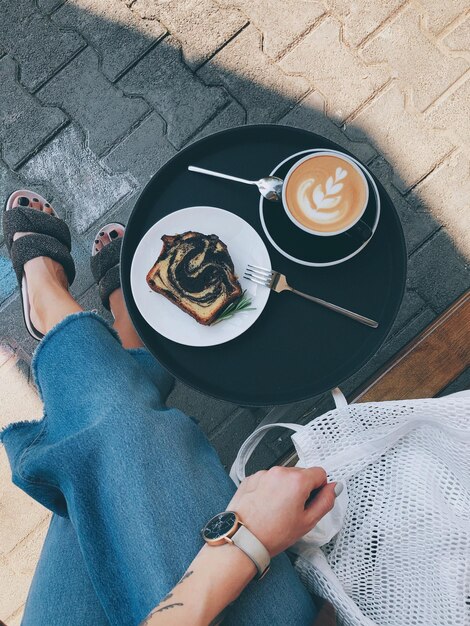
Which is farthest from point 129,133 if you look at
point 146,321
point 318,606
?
point 318,606

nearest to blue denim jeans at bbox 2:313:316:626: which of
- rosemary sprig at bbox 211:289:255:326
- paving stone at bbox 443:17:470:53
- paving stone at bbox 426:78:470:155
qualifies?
rosemary sprig at bbox 211:289:255:326

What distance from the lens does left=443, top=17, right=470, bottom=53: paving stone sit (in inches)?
86.0

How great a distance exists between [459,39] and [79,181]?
1.64 meters

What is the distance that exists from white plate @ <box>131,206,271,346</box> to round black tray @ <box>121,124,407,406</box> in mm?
44

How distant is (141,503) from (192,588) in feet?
0.79

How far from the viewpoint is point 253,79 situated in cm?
223

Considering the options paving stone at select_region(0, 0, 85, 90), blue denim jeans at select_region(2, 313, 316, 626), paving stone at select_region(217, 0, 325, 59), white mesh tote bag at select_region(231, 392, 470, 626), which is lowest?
white mesh tote bag at select_region(231, 392, 470, 626)

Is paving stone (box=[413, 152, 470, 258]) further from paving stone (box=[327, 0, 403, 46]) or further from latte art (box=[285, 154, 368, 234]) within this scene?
latte art (box=[285, 154, 368, 234])

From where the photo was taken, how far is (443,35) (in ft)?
7.19

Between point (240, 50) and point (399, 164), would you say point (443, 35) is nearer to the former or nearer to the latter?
point (399, 164)

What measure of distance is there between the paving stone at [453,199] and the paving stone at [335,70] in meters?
0.44

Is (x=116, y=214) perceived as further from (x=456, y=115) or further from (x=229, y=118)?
(x=456, y=115)

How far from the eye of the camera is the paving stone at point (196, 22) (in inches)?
88.0

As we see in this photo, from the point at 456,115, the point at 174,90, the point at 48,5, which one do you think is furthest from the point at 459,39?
the point at 48,5
